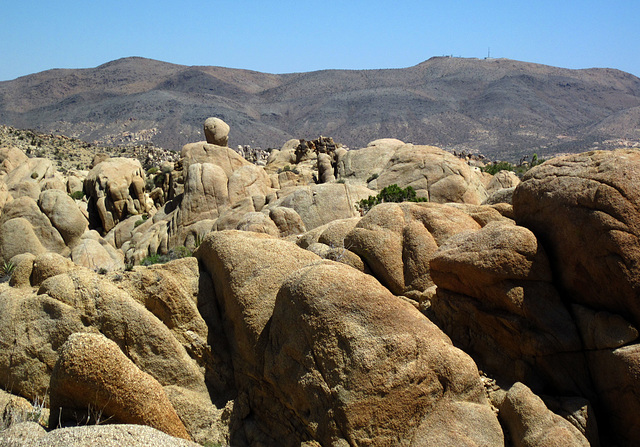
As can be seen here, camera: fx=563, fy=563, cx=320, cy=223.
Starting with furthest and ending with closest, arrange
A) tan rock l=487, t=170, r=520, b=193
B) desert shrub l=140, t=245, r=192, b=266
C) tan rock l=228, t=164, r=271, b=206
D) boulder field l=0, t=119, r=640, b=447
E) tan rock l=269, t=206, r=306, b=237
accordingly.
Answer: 1. tan rock l=487, t=170, r=520, b=193
2. tan rock l=228, t=164, r=271, b=206
3. tan rock l=269, t=206, r=306, b=237
4. desert shrub l=140, t=245, r=192, b=266
5. boulder field l=0, t=119, r=640, b=447

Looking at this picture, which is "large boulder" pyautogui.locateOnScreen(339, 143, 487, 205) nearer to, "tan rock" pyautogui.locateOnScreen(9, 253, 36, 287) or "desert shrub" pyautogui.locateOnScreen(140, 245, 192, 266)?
"desert shrub" pyautogui.locateOnScreen(140, 245, 192, 266)

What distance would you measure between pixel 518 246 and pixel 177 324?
601 centimetres

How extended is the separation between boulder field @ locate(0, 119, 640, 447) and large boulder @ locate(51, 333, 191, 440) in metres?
0.02

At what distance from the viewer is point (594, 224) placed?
914cm

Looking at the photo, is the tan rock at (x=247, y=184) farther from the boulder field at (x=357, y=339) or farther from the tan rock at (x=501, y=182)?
the boulder field at (x=357, y=339)

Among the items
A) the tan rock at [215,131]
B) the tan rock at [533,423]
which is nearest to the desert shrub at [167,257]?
the tan rock at [533,423]

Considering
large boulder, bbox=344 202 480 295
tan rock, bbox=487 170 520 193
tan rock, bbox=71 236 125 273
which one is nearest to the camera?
large boulder, bbox=344 202 480 295

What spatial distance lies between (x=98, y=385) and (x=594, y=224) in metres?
7.83

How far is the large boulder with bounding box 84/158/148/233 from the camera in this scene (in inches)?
1363

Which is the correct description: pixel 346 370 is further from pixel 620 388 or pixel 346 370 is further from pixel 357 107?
pixel 357 107

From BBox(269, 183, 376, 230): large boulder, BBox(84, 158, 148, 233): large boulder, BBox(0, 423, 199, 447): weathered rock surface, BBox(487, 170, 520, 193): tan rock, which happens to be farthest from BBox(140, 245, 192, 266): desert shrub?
BBox(487, 170, 520, 193): tan rock

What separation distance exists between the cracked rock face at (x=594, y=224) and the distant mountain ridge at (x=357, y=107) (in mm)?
95367

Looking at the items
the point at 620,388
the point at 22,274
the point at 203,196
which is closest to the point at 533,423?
the point at 620,388

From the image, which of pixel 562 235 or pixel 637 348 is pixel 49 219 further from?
pixel 637 348
